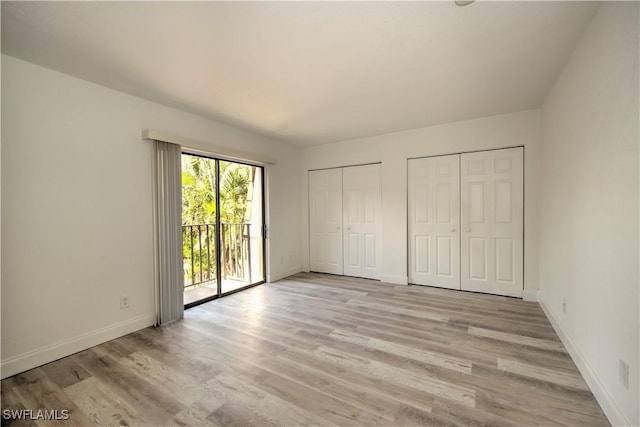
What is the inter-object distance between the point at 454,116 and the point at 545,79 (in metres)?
1.10

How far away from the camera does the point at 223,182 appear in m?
4.05

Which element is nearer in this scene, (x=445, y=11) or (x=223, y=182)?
(x=445, y=11)

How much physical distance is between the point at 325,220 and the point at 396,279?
1704 millimetres

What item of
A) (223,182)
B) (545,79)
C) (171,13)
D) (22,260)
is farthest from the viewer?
(223,182)

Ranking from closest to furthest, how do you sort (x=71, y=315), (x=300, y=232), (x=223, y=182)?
1. (x=71, y=315)
2. (x=223, y=182)
3. (x=300, y=232)

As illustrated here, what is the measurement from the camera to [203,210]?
154 inches

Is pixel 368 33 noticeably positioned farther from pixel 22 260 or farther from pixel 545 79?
pixel 22 260

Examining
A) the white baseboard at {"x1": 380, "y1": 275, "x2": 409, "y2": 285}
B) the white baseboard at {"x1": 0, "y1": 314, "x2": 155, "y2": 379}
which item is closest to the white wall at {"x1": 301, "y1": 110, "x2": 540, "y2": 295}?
the white baseboard at {"x1": 380, "y1": 275, "x2": 409, "y2": 285}

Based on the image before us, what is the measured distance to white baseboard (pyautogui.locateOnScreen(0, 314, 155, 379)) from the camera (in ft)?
6.79

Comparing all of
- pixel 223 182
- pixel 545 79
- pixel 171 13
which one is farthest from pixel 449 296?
pixel 171 13

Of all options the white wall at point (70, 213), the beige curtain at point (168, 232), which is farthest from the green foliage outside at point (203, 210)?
the white wall at point (70, 213)

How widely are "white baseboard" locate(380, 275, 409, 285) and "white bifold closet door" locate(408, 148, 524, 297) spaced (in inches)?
3.8

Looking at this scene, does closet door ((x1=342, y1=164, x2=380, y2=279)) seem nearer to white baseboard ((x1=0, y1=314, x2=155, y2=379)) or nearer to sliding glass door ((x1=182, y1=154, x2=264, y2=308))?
sliding glass door ((x1=182, y1=154, x2=264, y2=308))

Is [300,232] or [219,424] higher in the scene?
[300,232]
